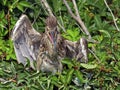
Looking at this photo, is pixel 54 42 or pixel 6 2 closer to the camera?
pixel 54 42

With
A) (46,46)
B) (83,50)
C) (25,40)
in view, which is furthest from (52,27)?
(25,40)

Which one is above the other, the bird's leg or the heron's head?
the heron's head

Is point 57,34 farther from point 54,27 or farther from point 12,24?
point 12,24

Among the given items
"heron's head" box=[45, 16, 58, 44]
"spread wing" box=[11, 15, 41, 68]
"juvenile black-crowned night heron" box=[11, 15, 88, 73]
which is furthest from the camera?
"spread wing" box=[11, 15, 41, 68]

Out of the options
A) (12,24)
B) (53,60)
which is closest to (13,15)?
(12,24)

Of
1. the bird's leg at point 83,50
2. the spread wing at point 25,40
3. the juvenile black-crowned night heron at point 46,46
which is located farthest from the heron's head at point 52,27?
the spread wing at point 25,40

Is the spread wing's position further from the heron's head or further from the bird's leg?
the heron's head

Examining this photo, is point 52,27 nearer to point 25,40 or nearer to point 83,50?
point 83,50

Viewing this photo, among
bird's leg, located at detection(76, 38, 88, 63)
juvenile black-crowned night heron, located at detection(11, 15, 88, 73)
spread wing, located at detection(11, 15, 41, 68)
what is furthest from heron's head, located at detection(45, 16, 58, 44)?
spread wing, located at detection(11, 15, 41, 68)
